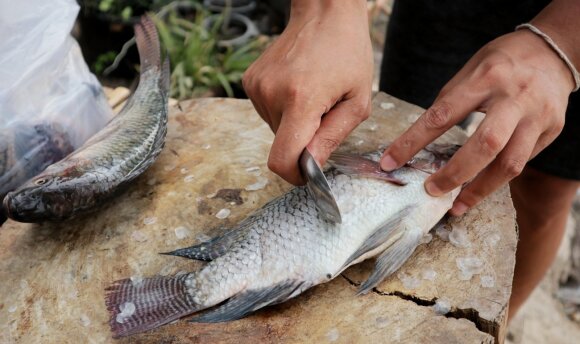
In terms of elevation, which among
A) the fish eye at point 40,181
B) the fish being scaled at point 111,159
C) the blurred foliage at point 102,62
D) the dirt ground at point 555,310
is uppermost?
the fish eye at point 40,181

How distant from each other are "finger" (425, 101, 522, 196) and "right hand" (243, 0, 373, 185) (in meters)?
0.37

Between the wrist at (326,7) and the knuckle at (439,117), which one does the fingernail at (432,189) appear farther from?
the wrist at (326,7)

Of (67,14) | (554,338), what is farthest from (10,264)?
(554,338)

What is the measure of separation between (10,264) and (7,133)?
0.62 m

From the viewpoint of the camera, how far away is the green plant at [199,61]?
4906 mm

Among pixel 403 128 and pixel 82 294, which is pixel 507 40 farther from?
pixel 82 294

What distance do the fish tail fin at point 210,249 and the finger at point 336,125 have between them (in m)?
0.41

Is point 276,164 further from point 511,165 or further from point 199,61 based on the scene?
point 199,61

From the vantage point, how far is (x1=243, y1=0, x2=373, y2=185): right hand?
1722 mm

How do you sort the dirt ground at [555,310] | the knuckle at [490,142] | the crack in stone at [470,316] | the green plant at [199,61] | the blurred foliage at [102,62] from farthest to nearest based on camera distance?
the blurred foliage at [102,62]
the green plant at [199,61]
the dirt ground at [555,310]
the knuckle at [490,142]
the crack in stone at [470,316]

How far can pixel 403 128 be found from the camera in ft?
7.98

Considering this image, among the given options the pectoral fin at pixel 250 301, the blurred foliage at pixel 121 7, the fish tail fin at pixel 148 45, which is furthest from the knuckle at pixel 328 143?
the blurred foliage at pixel 121 7

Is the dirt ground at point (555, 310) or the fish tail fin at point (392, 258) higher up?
the fish tail fin at point (392, 258)

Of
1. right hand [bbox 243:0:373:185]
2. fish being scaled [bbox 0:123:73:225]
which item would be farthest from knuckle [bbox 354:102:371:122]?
fish being scaled [bbox 0:123:73:225]
